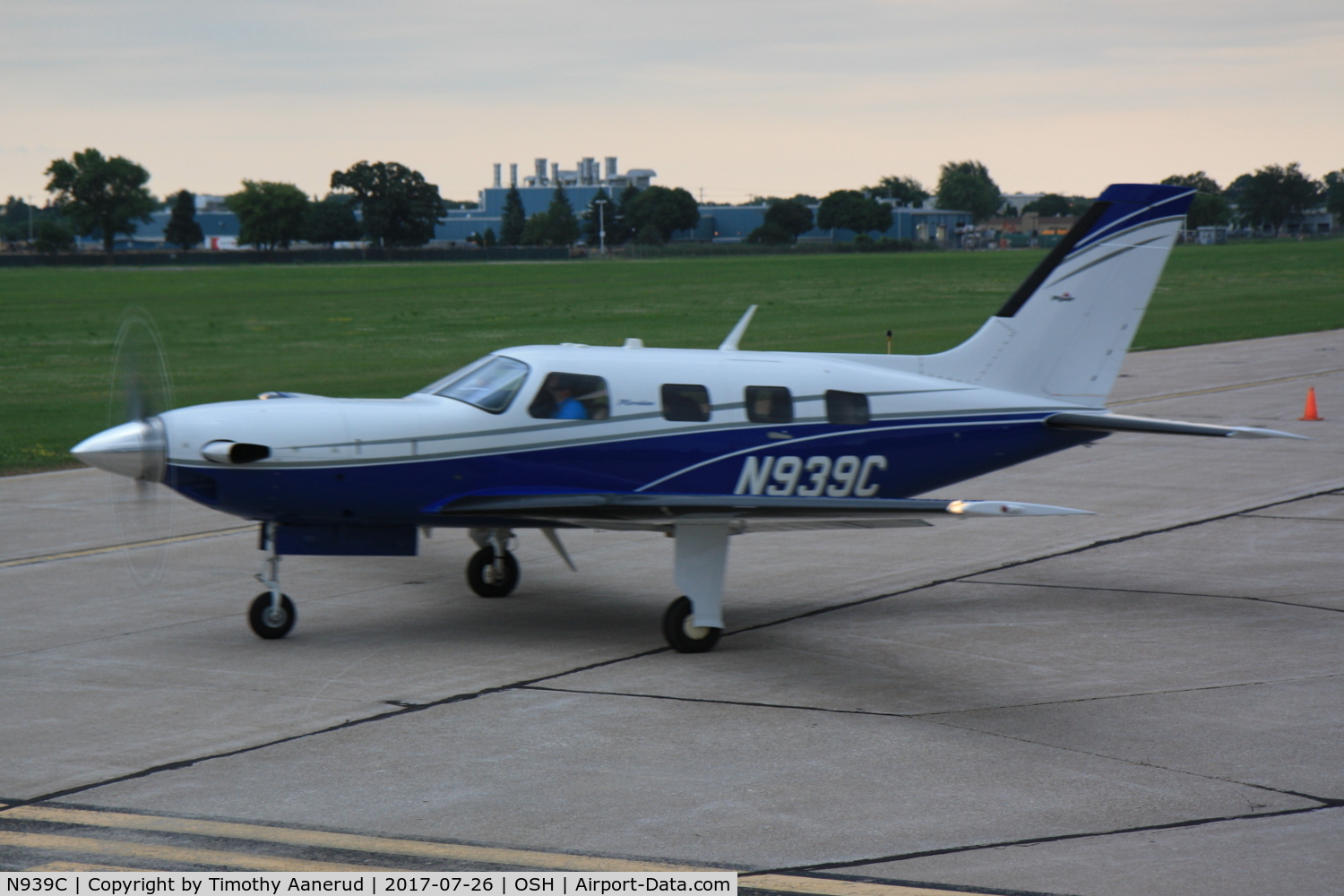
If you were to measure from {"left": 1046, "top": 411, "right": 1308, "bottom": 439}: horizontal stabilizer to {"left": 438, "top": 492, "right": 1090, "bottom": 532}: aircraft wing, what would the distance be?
2.09 metres

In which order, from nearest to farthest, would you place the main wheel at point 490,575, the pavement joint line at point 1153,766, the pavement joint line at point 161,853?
1. the pavement joint line at point 161,853
2. the pavement joint line at point 1153,766
3. the main wheel at point 490,575

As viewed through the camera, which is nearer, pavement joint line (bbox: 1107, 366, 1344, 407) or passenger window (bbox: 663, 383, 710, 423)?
passenger window (bbox: 663, 383, 710, 423)

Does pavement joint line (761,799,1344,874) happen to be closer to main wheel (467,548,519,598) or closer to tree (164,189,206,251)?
main wheel (467,548,519,598)

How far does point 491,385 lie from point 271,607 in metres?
2.49

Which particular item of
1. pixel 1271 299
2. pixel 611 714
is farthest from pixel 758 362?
pixel 1271 299

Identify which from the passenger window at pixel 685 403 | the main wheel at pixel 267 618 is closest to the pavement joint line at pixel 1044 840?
the passenger window at pixel 685 403

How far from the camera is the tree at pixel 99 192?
6949 inches

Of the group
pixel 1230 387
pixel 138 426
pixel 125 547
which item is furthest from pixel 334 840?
pixel 1230 387

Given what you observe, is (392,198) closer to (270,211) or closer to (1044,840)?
(270,211)

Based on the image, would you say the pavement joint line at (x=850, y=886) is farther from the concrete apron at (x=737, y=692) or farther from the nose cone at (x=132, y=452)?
the nose cone at (x=132, y=452)

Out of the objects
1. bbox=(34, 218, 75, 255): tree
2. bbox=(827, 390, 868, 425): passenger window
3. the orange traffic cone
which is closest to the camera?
bbox=(827, 390, 868, 425): passenger window

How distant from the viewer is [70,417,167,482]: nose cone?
33.9ft

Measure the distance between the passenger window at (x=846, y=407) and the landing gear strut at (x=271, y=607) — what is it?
4752 millimetres
